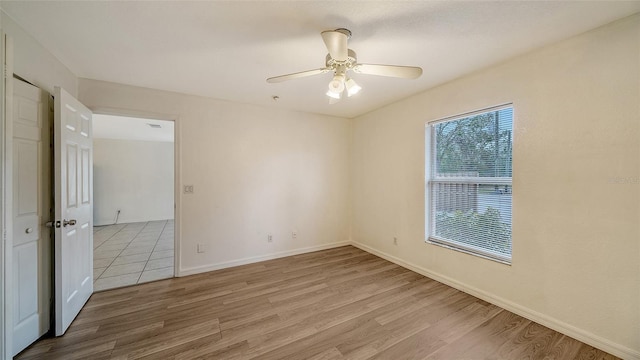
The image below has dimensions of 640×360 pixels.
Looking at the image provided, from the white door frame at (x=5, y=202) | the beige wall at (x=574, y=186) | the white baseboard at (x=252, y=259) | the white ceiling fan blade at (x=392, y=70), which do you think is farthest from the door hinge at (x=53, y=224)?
the beige wall at (x=574, y=186)

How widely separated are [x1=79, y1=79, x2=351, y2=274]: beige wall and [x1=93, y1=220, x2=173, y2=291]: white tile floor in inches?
23.9

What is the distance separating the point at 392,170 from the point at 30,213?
3827mm

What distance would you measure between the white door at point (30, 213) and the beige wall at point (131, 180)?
5585mm

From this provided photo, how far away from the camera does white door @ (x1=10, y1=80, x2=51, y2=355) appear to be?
1.68 m

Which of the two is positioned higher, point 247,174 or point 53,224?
point 247,174

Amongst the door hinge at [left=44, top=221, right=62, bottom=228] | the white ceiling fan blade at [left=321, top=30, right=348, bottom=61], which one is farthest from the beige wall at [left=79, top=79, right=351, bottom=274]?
the white ceiling fan blade at [left=321, top=30, right=348, bottom=61]

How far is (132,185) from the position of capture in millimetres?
6656

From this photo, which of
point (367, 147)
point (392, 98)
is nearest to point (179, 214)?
point (367, 147)

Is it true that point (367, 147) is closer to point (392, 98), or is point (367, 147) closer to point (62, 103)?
point (392, 98)

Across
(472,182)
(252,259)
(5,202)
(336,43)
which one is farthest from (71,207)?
(472,182)

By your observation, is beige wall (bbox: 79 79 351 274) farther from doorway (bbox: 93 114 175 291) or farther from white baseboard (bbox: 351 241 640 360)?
white baseboard (bbox: 351 241 640 360)

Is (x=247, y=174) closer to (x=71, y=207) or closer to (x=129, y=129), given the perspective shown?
(x=71, y=207)

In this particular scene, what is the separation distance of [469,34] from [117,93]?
12.2ft

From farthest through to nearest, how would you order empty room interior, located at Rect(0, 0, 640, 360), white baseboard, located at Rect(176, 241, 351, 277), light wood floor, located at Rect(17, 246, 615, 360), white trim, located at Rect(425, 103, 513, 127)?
1. white baseboard, located at Rect(176, 241, 351, 277)
2. white trim, located at Rect(425, 103, 513, 127)
3. light wood floor, located at Rect(17, 246, 615, 360)
4. empty room interior, located at Rect(0, 0, 640, 360)
